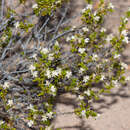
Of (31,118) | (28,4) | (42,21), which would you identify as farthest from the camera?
(28,4)

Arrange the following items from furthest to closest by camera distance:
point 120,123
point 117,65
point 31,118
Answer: point 120,123 < point 117,65 < point 31,118

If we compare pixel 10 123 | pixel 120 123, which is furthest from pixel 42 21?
pixel 120 123

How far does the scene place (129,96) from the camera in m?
3.42

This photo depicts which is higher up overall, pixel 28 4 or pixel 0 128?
pixel 28 4

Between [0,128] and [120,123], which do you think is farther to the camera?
[120,123]

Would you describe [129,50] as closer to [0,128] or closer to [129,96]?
[129,96]

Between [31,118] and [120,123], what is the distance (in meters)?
1.16

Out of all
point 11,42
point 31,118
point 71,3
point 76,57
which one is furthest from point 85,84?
point 71,3

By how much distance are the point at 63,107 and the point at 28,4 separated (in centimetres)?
171

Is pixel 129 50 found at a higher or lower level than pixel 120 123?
higher

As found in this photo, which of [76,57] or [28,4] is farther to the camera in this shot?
[28,4]

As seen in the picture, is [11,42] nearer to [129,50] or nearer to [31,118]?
[31,118]

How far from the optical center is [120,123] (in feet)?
10.5

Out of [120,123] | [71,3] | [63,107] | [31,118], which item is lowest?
[120,123]
